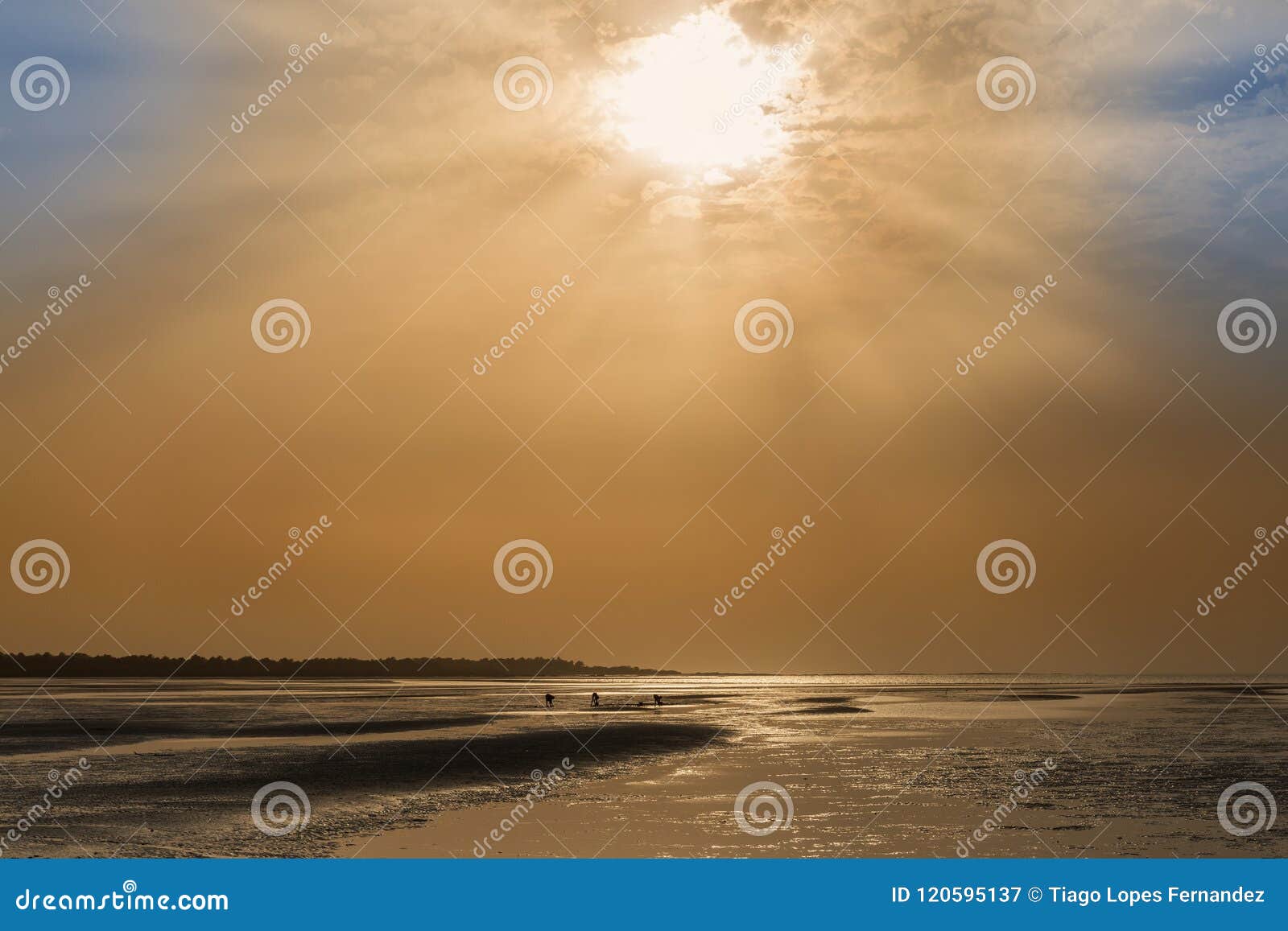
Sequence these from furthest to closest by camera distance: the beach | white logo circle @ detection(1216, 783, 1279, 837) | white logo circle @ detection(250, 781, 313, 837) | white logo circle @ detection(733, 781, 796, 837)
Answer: white logo circle @ detection(1216, 783, 1279, 837)
white logo circle @ detection(250, 781, 313, 837)
white logo circle @ detection(733, 781, 796, 837)
the beach

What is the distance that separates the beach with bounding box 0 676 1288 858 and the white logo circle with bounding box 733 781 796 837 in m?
0.14

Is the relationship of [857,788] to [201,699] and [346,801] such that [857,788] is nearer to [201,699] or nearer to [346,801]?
[346,801]

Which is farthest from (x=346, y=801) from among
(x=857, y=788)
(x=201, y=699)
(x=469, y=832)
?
(x=201, y=699)

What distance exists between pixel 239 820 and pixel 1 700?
6372 centimetres

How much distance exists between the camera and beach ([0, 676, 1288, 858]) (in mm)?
21562

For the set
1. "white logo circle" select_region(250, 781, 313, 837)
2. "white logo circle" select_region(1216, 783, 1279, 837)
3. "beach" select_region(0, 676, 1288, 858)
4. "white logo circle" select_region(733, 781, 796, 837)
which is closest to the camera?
"beach" select_region(0, 676, 1288, 858)

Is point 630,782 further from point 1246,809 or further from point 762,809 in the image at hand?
point 1246,809

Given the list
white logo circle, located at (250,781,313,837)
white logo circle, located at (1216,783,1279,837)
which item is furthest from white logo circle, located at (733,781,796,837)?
white logo circle, located at (1216,783,1279,837)

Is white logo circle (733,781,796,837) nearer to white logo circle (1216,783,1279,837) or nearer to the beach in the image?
the beach

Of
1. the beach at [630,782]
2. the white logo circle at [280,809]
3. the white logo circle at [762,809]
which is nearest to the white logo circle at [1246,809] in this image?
the beach at [630,782]

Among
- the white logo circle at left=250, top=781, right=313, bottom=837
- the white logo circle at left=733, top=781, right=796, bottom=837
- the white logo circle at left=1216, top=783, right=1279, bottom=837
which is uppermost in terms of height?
the white logo circle at left=1216, top=783, right=1279, bottom=837

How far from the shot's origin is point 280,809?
81.8 feet

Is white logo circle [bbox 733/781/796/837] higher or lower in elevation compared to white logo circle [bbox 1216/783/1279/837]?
lower

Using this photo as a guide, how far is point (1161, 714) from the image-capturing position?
6200cm
